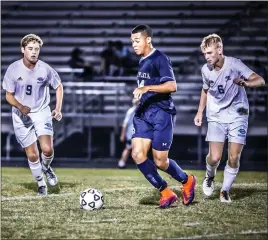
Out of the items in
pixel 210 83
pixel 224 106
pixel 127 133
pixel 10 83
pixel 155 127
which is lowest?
pixel 127 133

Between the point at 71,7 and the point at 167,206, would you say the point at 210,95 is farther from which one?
the point at 71,7

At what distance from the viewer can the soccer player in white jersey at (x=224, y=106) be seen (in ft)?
29.5

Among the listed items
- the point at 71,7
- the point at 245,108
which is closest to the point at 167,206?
the point at 245,108

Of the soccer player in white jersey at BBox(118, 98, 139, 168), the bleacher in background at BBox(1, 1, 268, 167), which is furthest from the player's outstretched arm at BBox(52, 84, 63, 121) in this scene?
the bleacher in background at BBox(1, 1, 268, 167)

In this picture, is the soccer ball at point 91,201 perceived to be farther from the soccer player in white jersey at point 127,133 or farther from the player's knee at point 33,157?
the soccer player in white jersey at point 127,133

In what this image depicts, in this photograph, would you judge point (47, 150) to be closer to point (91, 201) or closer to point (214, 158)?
point (91, 201)

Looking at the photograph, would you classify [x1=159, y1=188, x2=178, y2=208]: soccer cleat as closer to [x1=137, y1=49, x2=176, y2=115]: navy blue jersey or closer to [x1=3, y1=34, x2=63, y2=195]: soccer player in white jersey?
[x1=137, y1=49, x2=176, y2=115]: navy blue jersey

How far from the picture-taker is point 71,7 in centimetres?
2211

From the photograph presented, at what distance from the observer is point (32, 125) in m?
9.98

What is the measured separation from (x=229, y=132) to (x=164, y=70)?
127cm

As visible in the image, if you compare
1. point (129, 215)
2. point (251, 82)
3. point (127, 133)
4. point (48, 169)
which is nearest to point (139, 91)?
point (129, 215)

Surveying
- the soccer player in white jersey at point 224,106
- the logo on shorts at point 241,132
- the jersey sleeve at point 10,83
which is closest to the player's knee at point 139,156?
the soccer player in white jersey at point 224,106

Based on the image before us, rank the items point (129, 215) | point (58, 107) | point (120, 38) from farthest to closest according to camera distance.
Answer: point (120, 38)
point (58, 107)
point (129, 215)

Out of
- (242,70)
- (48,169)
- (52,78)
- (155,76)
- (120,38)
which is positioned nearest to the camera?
(155,76)
